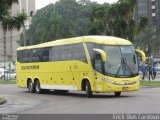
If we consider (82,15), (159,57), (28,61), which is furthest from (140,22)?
(159,57)

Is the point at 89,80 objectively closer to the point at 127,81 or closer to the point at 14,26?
the point at 127,81

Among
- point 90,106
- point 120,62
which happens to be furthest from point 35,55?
point 90,106

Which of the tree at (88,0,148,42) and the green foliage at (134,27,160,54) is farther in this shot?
the green foliage at (134,27,160,54)

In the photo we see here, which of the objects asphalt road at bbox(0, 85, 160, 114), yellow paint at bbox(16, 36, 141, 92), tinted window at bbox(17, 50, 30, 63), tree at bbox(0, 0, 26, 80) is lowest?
asphalt road at bbox(0, 85, 160, 114)

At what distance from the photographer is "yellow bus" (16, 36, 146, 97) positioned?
87.1 ft

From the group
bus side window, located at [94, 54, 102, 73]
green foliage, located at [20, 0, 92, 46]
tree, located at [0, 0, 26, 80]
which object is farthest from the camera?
green foliage, located at [20, 0, 92, 46]

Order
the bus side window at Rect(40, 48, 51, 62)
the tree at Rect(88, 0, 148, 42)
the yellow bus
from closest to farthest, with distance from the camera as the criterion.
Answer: the yellow bus, the bus side window at Rect(40, 48, 51, 62), the tree at Rect(88, 0, 148, 42)

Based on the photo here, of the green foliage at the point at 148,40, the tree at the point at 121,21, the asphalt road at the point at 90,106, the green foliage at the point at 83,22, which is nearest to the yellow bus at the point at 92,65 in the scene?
the asphalt road at the point at 90,106

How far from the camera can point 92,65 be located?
27156mm

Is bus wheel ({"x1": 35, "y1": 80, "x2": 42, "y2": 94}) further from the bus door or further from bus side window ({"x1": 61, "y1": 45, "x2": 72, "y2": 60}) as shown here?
the bus door

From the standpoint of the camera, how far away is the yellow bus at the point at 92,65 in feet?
87.1

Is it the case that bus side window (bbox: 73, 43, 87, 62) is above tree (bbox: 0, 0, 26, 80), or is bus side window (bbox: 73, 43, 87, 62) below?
below

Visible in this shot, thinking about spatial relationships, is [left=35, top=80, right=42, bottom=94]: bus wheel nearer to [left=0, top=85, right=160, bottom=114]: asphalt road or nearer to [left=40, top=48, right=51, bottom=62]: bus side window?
[left=40, top=48, right=51, bottom=62]: bus side window

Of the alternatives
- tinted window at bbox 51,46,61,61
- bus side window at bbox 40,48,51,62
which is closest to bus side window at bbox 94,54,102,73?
tinted window at bbox 51,46,61,61
